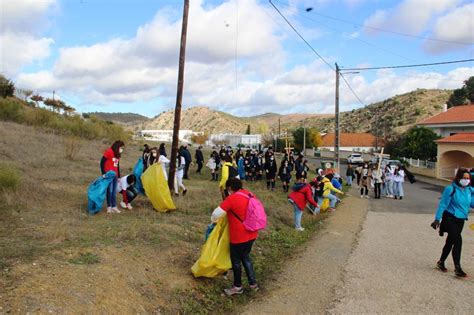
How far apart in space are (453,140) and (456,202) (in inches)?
1140

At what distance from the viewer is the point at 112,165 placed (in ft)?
29.3

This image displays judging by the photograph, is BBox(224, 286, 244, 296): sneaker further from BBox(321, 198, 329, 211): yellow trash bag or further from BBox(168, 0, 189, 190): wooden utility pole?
BBox(321, 198, 329, 211): yellow trash bag

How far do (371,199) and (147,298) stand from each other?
1556cm

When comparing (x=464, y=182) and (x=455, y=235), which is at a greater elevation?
(x=464, y=182)

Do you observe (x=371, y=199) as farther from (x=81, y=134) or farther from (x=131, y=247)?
(x=81, y=134)

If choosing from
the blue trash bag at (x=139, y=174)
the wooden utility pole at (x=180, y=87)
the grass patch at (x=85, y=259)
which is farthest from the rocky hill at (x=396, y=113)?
the grass patch at (x=85, y=259)

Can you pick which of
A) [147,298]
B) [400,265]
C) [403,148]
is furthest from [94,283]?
[403,148]

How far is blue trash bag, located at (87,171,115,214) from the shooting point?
346 inches

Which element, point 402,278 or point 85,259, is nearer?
point 85,259

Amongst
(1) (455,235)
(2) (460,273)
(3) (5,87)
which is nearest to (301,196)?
(1) (455,235)

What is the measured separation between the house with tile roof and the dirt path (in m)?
18.9

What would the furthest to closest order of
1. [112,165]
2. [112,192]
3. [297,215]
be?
[297,215] < [112,192] < [112,165]

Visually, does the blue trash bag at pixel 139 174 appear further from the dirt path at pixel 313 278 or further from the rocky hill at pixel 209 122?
the rocky hill at pixel 209 122

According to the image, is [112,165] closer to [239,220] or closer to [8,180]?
[8,180]
